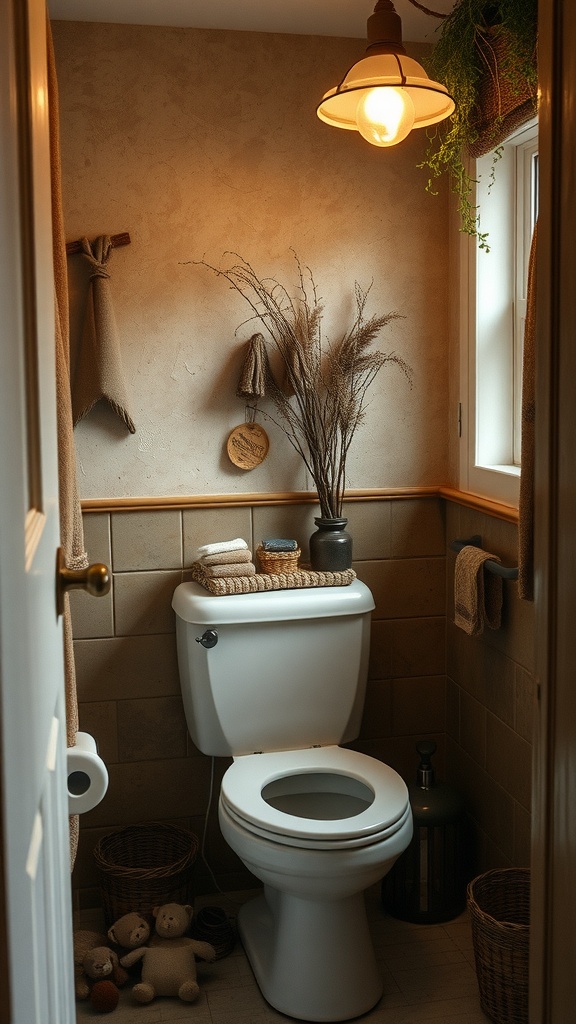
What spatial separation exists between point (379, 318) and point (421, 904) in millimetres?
1606

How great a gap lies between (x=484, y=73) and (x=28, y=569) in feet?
6.32

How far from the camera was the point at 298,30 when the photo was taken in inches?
103

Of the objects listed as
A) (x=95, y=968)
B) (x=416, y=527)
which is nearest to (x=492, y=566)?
(x=416, y=527)

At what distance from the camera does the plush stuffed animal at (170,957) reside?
2.27 meters

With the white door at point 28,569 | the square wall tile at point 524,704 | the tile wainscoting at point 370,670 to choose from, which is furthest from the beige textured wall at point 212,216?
the white door at point 28,569

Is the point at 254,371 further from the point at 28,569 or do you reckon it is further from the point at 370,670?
the point at 28,569

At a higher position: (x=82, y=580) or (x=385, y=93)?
(x=385, y=93)

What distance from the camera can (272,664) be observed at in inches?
98.7

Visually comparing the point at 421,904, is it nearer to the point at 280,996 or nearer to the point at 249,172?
the point at 280,996

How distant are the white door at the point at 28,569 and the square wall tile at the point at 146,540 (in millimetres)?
1530

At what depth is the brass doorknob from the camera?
0.97m

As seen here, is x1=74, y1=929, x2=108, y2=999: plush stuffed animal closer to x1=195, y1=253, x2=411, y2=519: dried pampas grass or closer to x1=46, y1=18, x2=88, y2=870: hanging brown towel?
x1=46, y1=18, x2=88, y2=870: hanging brown towel

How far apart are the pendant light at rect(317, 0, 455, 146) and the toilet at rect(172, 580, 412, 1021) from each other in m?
1.14

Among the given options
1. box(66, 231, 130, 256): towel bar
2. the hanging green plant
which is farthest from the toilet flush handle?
the hanging green plant
